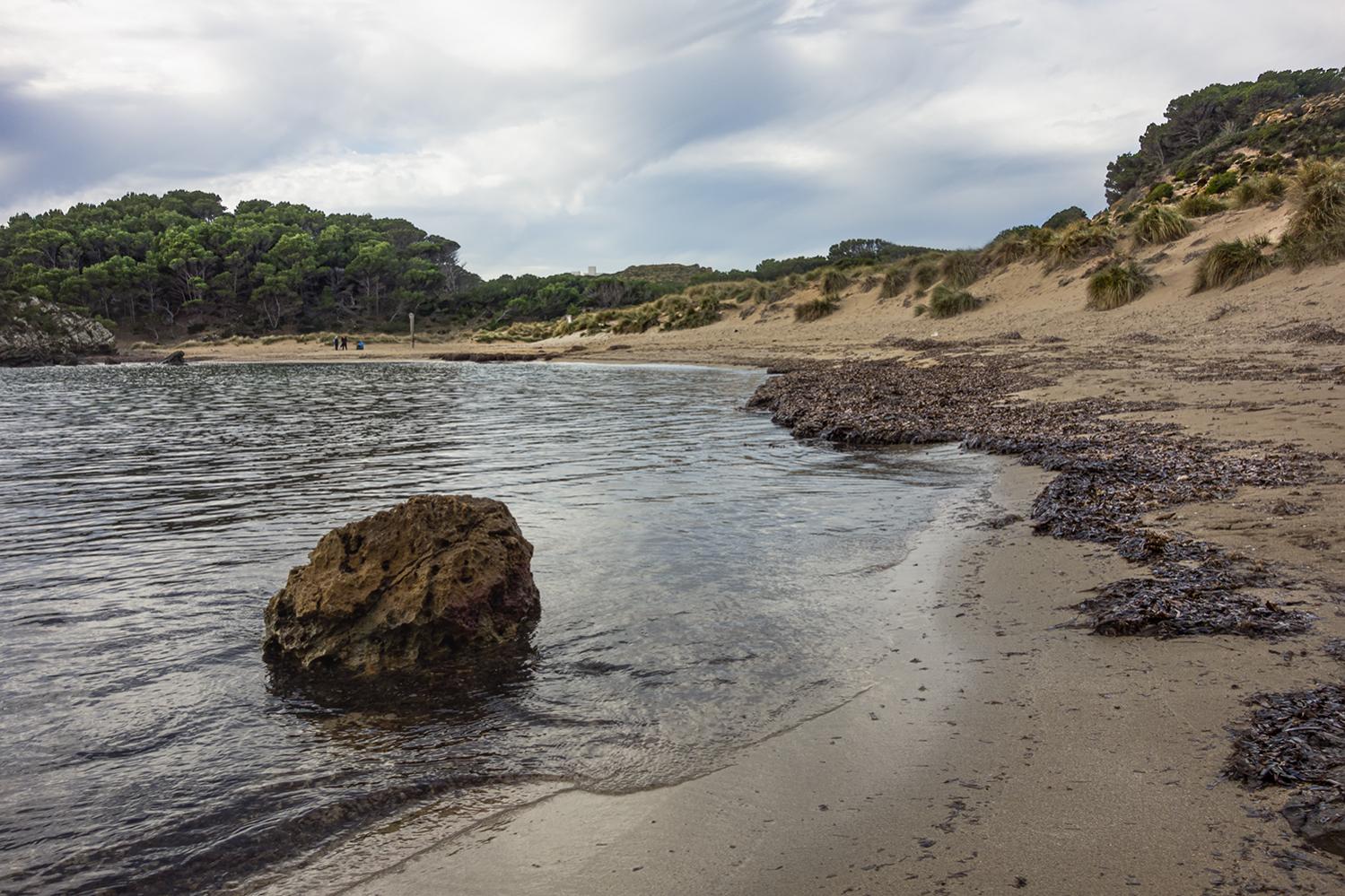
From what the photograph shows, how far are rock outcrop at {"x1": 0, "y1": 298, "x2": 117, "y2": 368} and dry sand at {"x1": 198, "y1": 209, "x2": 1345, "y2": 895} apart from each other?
2148 inches

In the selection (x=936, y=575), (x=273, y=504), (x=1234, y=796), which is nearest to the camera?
(x=1234, y=796)

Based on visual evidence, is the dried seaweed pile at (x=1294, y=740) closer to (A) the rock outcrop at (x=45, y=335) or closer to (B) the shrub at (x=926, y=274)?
(B) the shrub at (x=926, y=274)

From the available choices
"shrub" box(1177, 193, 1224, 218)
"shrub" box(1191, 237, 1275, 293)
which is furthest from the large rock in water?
"shrub" box(1177, 193, 1224, 218)

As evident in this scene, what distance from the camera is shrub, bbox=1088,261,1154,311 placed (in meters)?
19.8

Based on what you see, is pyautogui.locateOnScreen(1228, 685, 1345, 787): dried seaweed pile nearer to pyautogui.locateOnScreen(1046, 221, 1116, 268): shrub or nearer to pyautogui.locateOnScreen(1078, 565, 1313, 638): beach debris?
pyautogui.locateOnScreen(1078, 565, 1313, 638): beach debris

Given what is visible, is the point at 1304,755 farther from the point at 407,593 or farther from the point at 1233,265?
the point at 1233,265

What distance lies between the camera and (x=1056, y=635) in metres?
3.86

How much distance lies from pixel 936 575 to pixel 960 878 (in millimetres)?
3014

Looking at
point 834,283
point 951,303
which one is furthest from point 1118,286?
point 834,283

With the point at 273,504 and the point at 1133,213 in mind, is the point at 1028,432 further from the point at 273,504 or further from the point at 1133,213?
the point at 1133,213

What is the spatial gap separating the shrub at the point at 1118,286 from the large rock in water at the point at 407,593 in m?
19.4

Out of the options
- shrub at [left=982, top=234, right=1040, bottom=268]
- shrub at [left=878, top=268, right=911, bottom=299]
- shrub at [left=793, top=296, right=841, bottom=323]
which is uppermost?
shrub at [left=982, top=234, right=1040, bottom=268]

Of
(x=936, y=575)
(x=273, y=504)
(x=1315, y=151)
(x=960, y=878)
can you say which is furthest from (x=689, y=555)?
(x=1315, y=151)

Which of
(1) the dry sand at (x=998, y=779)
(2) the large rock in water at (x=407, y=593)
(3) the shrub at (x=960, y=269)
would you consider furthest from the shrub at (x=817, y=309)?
(2) the large rock in water at (x=407, y=593)
